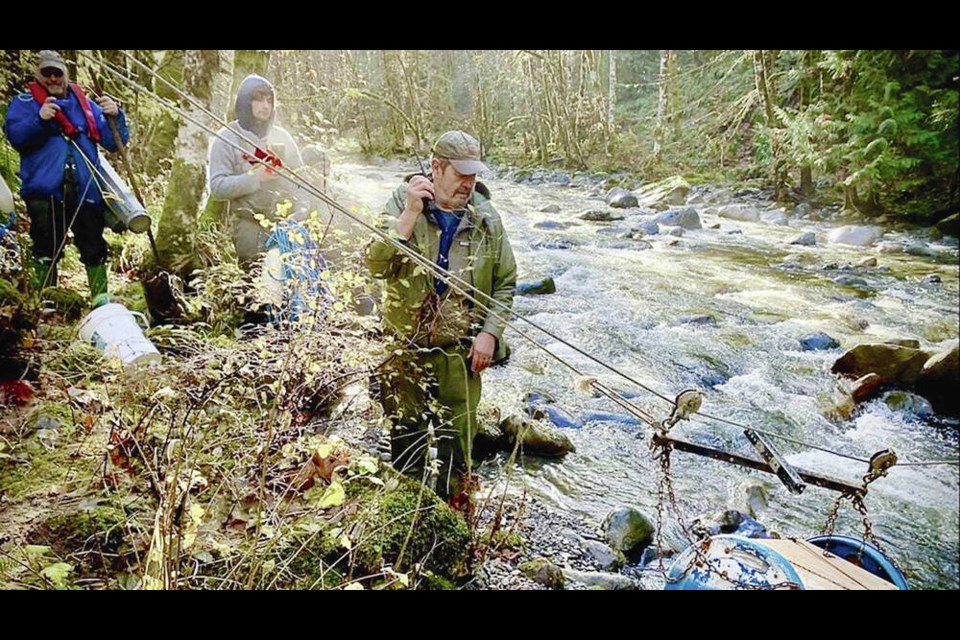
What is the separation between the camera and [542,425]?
2.53m

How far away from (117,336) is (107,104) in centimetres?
79

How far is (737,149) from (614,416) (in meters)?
4.64

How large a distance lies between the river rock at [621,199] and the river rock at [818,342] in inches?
146

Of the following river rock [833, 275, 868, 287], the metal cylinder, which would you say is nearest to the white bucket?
the metal cylinder

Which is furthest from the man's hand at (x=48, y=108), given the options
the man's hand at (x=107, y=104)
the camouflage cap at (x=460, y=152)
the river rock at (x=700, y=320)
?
the river rock at (x=700, y=320)

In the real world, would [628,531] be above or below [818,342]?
below

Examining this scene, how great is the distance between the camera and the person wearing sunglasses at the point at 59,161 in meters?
1.67

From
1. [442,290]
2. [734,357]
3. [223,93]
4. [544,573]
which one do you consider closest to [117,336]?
[442,290]

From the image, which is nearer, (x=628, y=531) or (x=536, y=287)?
(x=628, y=531)

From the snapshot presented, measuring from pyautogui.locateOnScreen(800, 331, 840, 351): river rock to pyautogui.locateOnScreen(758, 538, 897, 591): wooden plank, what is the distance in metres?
2.39

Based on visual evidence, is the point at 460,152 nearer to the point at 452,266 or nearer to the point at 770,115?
the point at 452,266

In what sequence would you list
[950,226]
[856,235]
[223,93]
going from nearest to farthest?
1. [223,93]
2. [950,226]
3. [856,235]

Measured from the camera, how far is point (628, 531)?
6.47 feet
